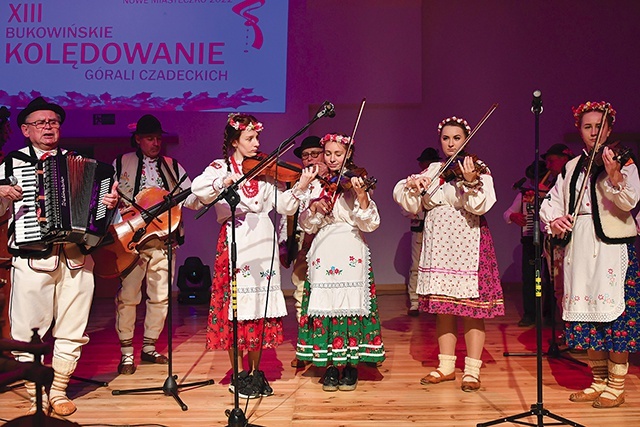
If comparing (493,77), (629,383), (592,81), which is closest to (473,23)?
(493,77)

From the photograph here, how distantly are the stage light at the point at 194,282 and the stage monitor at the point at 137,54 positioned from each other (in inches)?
96.2

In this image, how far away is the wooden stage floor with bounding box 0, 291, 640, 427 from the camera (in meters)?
3.74

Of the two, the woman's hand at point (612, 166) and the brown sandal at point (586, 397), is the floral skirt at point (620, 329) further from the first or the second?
the woman's hand at point (612, 166)

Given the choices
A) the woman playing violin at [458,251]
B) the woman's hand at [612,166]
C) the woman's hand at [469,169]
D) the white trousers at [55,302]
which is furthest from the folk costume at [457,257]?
the white trousers at [55,302]

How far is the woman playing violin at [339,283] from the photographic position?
411 centimetres

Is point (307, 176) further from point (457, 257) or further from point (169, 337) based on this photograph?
point (169, 337)

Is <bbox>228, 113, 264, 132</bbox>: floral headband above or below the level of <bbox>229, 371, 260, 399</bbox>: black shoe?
above

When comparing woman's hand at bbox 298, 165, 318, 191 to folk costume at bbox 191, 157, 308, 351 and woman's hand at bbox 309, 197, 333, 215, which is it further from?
woman's hand at bbox 309, 197, 333, 215

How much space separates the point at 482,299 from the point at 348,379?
88 cm

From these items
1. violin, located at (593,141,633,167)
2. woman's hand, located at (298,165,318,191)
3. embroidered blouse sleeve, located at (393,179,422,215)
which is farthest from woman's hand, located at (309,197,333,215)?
violin, located at (593,141,633,167)

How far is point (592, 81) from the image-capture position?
27.5 ft

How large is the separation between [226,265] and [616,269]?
2.01m

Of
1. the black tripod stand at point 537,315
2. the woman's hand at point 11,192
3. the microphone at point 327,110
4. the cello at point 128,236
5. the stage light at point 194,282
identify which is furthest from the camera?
the stage light at point 194,282

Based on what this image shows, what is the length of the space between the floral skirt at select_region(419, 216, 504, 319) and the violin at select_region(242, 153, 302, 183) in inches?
41.8
